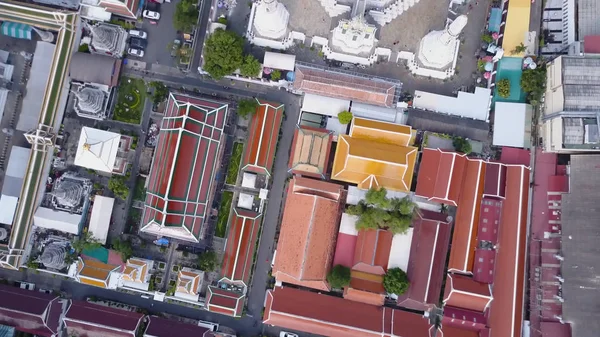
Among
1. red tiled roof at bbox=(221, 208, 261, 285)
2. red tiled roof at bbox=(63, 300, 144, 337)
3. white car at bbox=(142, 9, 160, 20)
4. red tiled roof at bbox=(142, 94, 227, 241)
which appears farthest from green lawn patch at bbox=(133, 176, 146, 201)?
white car at bbox=(142, 9, 160, 20)

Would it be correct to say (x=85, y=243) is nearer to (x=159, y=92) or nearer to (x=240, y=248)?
(x=240, y=248)

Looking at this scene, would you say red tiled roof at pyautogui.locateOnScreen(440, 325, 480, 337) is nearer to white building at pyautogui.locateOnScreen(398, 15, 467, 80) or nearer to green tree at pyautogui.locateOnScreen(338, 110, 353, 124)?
green tree at pyautogui.locateOnScreen(338, 110, 353, 124)

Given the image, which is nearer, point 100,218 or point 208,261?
point 208,261

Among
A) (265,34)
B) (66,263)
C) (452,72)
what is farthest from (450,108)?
(66,263)

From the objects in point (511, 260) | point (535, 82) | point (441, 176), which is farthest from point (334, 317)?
point (535, 82)

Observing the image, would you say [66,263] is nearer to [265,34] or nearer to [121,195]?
[121,195]

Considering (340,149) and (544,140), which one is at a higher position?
(544,140)
